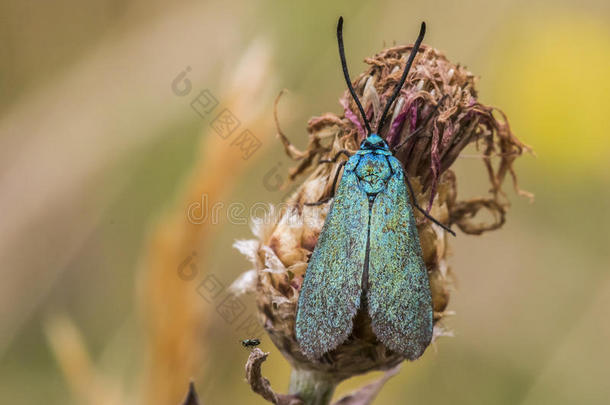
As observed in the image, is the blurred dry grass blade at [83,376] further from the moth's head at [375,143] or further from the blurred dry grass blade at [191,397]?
the moth's head at [375,143]

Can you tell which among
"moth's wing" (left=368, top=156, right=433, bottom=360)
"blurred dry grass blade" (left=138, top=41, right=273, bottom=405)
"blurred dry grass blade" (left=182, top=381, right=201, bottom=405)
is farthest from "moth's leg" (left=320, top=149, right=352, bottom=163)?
"blurred dry grass blade" (left=182, top=381, right=201, bottom=405)

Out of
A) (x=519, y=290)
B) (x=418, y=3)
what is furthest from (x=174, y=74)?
(x=519, y=290)

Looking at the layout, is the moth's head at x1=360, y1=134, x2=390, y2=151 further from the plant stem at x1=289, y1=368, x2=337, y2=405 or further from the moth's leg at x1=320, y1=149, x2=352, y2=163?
the plant stem at x1=289, y1=368, x2=337, y2=405


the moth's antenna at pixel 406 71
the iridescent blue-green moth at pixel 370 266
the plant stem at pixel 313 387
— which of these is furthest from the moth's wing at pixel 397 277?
the plant stem at pixel 313 387

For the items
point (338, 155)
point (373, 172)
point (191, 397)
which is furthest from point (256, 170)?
point (191, 397)

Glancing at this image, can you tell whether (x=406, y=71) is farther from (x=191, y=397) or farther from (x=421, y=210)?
(x=191, y=397)

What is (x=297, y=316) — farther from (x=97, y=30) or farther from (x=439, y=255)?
(x=97, y=30)
